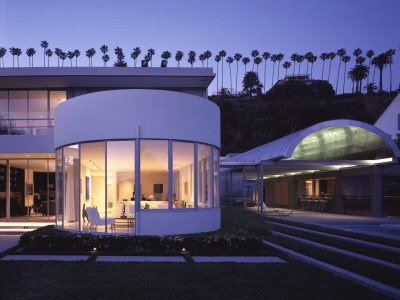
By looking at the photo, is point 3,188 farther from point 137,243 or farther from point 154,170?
point 137,243

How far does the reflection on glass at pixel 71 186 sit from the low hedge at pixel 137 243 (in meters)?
1.95

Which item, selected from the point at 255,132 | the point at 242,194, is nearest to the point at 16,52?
the point at 255,132

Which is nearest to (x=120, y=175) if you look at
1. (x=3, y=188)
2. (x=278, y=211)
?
(x=3, y=188)

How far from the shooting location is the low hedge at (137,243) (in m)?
10.7

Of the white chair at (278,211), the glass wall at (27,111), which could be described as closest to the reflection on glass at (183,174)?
the glass wall at (27,111)

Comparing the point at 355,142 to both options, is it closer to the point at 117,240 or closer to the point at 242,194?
the point at 242,194

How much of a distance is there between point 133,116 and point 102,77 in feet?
25.1

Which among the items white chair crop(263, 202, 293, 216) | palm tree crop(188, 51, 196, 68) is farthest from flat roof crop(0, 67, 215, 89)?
palm tree crop(188, 51, 196, 68)

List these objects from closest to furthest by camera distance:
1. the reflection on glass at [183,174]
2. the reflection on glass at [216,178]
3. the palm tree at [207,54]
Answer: the reflection on glass at [183,174], the reflection on glass at [216,178], the palm tree at [207,54]

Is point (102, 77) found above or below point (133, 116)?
above

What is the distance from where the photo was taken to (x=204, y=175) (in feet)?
44.1

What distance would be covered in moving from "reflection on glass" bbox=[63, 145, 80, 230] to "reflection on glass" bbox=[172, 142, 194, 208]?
3.02 m

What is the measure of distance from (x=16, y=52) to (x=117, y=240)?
226ft

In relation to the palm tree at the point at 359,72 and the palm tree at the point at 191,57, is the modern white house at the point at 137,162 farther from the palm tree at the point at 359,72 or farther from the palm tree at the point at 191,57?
the palm tree at the point at 359,72
